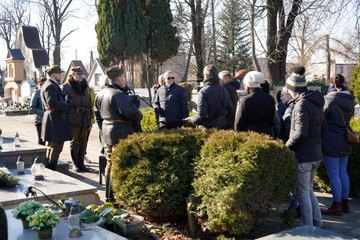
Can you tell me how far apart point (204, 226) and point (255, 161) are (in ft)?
3.12

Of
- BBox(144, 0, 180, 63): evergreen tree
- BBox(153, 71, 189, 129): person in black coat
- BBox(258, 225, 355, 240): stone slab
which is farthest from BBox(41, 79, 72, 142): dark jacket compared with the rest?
BBox(144, 0, 180, 63): evergreen tree

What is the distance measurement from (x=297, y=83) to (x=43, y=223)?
3030mm

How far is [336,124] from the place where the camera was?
19.4 feet

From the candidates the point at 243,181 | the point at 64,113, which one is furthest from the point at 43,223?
the point at 64,113

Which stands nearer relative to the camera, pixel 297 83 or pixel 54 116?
pixel 297 83

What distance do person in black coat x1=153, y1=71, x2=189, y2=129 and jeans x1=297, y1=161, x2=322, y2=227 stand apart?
2.52m

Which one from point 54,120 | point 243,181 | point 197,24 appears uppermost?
point 197,24

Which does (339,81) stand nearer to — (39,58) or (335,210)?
(335,210)

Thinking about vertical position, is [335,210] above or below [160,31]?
below

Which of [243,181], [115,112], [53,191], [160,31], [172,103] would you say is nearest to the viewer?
[243,181]

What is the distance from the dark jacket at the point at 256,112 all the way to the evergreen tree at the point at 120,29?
13613 mm

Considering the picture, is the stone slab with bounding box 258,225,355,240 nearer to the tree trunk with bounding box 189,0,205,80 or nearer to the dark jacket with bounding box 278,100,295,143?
the dark jacket with bounding box 278,100,295,143

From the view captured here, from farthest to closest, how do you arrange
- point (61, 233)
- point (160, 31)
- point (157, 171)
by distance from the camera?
point (160, 31) < point (157, 171) < point (61, 233)

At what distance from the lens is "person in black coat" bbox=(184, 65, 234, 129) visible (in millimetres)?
6203
